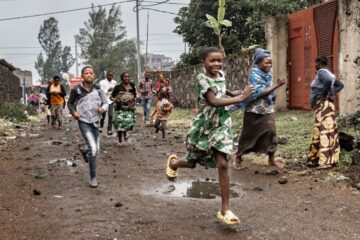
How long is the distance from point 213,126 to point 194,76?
1882 centimetres

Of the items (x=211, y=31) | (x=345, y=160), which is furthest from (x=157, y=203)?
(x=211, y=31)

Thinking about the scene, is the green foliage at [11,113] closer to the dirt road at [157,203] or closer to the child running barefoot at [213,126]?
the dirt road at [157,203]

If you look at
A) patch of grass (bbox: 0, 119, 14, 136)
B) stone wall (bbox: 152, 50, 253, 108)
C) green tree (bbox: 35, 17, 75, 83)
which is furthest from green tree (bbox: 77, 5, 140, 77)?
patch of grass (bbox: 0, 119, 14, 136)

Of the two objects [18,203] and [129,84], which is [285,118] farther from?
[18,203]

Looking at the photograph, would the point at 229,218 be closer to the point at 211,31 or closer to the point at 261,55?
the point at 261,55

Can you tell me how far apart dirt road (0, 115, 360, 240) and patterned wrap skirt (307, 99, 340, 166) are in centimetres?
35

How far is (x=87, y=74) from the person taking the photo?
666 centimetres

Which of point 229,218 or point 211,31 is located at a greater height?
point 211,31

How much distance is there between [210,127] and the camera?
4785 millimetres

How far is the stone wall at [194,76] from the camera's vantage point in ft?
55.8

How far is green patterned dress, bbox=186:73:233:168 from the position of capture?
4680 millimetres

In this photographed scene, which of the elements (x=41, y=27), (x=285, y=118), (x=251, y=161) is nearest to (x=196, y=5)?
(x=285, y=118)

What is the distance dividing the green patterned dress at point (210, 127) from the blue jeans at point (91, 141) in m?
2.12

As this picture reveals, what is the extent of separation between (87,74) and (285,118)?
780 cm
